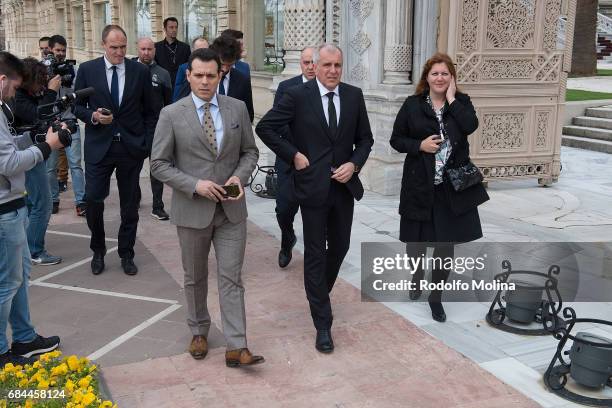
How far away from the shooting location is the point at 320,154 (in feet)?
14.2

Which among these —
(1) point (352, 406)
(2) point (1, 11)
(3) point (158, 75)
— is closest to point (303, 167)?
(1) point (352, 406)

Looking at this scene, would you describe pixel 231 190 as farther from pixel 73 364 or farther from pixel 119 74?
pixel 119 74

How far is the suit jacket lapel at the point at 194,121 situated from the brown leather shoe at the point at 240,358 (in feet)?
4.05

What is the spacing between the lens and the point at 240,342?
13.4ft

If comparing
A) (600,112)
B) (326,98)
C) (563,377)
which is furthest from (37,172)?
(600,112)

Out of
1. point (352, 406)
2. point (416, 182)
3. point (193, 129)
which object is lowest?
point (352, 406)

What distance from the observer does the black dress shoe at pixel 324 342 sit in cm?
436

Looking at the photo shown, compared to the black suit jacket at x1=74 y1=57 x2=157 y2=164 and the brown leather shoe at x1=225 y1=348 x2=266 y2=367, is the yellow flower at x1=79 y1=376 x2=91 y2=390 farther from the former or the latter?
the black suit jacket at x1=74 y1=57 x2=157 y2=164

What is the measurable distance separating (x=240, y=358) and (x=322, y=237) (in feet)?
3.10

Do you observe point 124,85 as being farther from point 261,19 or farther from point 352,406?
point 261,19

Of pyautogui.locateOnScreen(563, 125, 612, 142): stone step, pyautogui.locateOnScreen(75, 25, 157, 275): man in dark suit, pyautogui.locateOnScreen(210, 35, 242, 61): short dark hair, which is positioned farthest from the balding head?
pyautogui.locateOnScreen(563, 125, 612, 142): stone step

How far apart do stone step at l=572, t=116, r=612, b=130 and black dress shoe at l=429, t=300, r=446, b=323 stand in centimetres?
994

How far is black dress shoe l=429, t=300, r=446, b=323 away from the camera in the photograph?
4848 mm

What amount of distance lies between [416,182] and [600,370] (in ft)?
5.67
